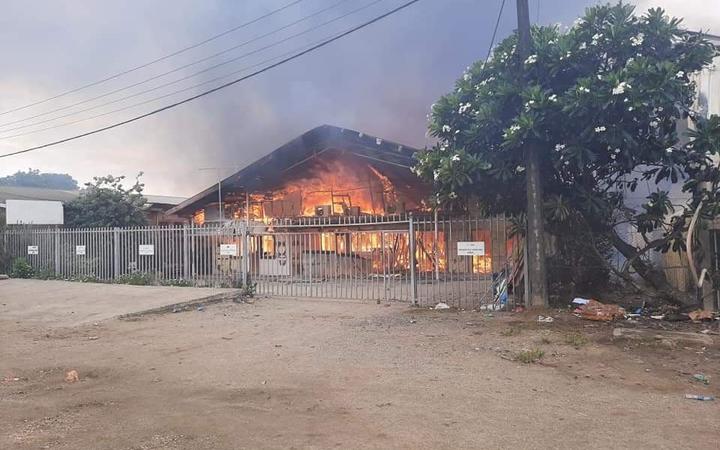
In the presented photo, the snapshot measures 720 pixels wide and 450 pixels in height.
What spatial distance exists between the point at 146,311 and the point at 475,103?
27.2 ft

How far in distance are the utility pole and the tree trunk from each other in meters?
1.81

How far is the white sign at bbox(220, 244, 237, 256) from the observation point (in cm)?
1488

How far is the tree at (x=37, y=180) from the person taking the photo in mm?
54250

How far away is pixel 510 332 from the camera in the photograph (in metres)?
8.80

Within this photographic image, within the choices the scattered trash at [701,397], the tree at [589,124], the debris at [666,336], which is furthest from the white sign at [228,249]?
the scattered trash at [701,397]

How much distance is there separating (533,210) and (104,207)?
17.6 meters

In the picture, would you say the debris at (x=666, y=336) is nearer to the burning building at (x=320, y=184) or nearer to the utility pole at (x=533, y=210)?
the utility pole at (x=533, y=210)

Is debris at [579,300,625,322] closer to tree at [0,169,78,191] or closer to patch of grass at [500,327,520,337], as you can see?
patch of grass at [500,327,520,337]

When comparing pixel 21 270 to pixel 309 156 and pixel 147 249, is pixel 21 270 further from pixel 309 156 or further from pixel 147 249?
pixel 309 156

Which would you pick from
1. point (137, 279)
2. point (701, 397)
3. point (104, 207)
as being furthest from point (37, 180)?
point (701, 397)

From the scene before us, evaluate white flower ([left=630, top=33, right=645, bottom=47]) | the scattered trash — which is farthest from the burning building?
the scattered trash

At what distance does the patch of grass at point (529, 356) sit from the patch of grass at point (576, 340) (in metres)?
0.73

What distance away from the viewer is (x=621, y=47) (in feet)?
31.8

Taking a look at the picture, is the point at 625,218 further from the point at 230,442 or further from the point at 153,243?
the point at 153,243
